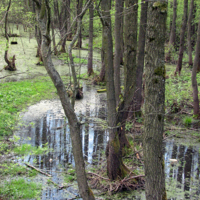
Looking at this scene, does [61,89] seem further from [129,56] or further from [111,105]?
[129,56]

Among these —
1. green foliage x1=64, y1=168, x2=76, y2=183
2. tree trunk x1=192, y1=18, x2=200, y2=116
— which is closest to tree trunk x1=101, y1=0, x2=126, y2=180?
green foliage x1=64, y1=168, x2=76, y2=183

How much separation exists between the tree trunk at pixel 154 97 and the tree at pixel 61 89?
1206 mm

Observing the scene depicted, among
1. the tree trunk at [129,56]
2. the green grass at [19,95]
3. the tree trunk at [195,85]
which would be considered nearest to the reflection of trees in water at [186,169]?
the tree trunk at [129,56]

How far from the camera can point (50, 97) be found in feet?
45.6

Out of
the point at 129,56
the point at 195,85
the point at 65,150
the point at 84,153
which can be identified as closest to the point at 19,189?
the point at 65,150

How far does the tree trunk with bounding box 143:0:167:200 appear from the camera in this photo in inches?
135

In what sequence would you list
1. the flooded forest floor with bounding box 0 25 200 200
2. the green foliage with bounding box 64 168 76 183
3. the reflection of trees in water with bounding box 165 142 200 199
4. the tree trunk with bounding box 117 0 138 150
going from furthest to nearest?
the green foliage with bounding box 64 168 76 183
the reflection of trees in water with bounding box 165 142 200 199
the tree trunk with bounding box 117 0 138 150
the flooded forest floor with bounding box 0 25 200 200

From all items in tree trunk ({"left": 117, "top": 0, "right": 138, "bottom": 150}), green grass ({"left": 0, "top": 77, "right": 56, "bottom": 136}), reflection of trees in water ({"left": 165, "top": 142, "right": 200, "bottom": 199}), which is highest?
tree trunk ({"left": 117, "top": 0, "right": 138, "bottom": 150})

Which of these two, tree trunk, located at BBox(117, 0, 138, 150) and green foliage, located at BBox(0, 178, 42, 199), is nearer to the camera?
green foliage, located at BBox(0, 178, 42, 199)

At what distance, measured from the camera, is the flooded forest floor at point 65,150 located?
19.4 feet

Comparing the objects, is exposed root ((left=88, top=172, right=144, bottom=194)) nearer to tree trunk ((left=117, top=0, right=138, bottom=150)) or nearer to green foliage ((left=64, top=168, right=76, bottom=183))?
green foliage ((left=64, top=168, right=76, bottom=183))

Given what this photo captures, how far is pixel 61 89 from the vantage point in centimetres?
410

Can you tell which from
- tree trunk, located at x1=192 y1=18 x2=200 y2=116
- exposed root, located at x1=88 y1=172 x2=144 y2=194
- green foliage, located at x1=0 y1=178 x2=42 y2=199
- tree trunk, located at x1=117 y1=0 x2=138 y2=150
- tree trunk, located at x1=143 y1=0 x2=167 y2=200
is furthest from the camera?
tree trunk, located at x1=192 y1=18 x2=200 y2=116

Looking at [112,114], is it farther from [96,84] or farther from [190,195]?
[96,84]
